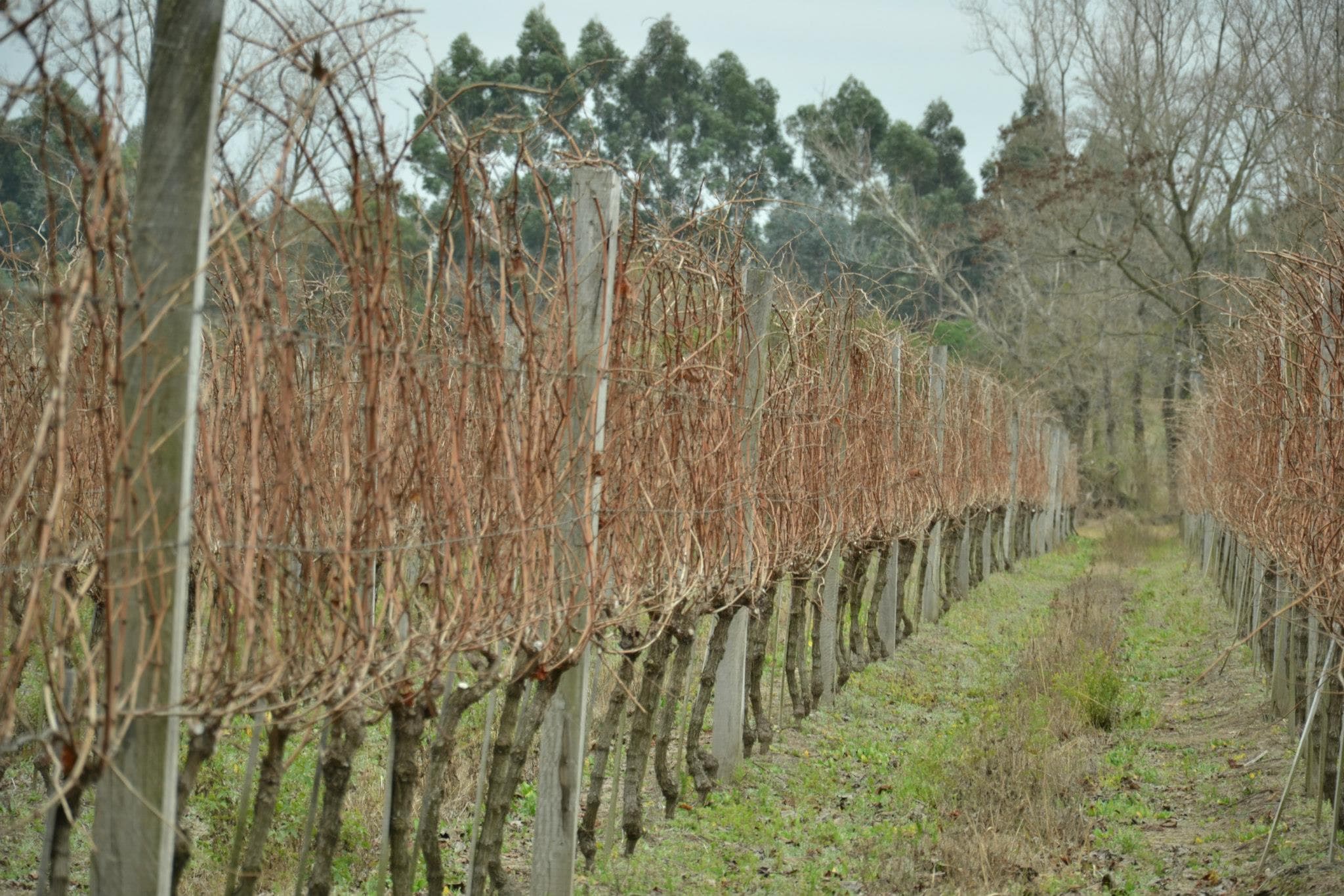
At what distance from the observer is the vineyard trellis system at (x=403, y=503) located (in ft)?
7.50

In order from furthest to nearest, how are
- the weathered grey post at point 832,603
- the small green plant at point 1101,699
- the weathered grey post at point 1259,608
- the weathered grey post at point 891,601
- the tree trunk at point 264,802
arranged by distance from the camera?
the weathered grey post at point 891,601, the weathered grey post at point 1259,608, the small green plant at point 1101,699, the weathered grey post at point 832,603, the tree trunk at point 264,802

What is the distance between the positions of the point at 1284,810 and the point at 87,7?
20.8ft

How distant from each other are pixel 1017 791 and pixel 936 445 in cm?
612

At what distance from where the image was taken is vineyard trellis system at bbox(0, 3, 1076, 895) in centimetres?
Result: 229

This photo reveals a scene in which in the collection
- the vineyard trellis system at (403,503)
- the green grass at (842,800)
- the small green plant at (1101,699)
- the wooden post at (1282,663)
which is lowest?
the green grass at (842,800)

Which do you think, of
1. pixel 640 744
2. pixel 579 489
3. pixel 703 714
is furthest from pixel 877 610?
pixel 579 489

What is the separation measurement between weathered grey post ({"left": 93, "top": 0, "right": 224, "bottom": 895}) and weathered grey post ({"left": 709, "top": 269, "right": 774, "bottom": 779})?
4.33m

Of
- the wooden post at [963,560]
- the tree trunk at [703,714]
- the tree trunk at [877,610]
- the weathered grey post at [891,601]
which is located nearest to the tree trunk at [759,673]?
the tree trunk at [703,714]

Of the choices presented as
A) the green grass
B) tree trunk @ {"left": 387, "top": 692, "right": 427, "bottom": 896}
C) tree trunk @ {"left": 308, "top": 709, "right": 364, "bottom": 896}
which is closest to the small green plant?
the green grass

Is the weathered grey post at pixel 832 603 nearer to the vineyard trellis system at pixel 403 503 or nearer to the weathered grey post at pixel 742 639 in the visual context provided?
the vineyard trellis system at pixel 403 503

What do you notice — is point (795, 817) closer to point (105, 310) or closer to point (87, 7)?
point (105, 310)

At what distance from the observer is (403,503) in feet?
10.3

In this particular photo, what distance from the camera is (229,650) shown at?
252 cm

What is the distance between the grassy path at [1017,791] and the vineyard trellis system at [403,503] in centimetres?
42
